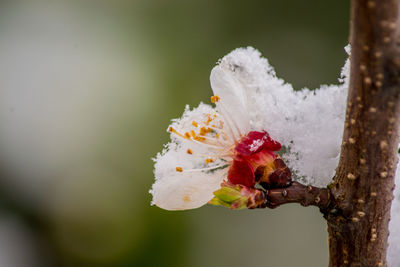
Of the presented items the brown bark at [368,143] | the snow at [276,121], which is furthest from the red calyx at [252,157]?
the brown bark at [368,143]

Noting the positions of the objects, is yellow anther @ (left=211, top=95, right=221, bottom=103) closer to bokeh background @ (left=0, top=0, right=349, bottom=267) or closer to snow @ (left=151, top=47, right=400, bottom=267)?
snow @ (left=151, top=47, right=400, bottom=267)

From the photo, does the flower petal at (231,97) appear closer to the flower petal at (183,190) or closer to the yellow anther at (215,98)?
the yellow anther at (215,98)

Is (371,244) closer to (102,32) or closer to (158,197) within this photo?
(158,197)

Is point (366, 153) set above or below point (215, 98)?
below

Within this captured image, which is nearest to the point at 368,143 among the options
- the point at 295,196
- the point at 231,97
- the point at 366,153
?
the point at 366,153

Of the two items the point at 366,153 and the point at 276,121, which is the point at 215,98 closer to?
the point at 276,121
